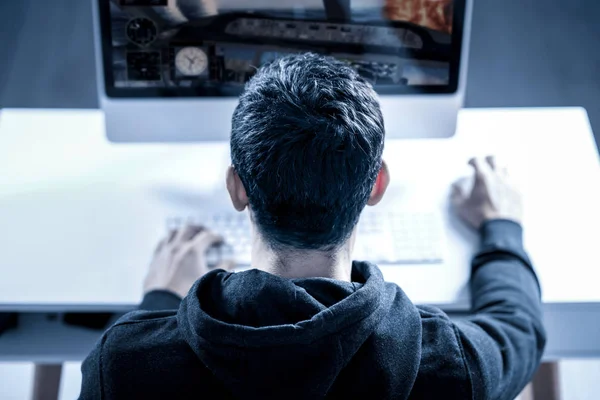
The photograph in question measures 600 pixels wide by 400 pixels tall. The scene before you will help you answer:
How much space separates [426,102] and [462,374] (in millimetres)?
553

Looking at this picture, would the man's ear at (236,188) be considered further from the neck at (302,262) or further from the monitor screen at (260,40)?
the monitor screen at (260,40)

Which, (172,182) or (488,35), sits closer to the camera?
(172,182)

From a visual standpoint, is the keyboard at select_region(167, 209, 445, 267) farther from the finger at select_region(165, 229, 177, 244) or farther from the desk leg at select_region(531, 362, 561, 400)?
the desk leg at select_region(531, 362, 561, 400)

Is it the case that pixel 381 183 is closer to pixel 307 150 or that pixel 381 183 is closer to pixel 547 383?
pixel 307 150

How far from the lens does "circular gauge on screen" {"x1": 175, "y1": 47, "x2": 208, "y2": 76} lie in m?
1.14

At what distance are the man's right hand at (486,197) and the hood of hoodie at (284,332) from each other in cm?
46

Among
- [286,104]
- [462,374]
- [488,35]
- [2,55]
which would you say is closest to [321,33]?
[286,104]

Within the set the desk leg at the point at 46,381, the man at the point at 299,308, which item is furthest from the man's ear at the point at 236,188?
the desk leg at the point at 46,381

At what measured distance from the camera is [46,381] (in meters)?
1.51

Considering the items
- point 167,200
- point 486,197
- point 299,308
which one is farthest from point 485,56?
point 299,308

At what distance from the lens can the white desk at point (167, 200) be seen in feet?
3.43

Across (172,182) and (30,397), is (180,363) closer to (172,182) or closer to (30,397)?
(172,182)

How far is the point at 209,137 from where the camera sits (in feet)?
3.94

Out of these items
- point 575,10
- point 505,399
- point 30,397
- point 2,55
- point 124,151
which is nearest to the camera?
point 505,399
